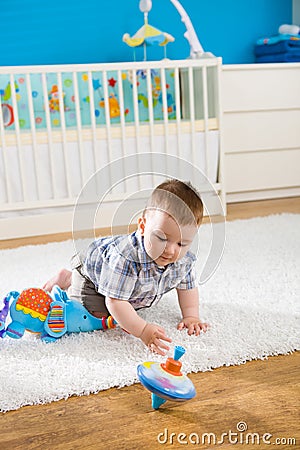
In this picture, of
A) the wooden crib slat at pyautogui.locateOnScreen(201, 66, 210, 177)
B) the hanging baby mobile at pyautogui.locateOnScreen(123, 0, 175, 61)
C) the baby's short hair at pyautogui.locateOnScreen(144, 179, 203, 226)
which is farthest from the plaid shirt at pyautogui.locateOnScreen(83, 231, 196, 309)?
the hanging baby mobile at pyautogui.locateOnScreen(123, 0, 175, 61)

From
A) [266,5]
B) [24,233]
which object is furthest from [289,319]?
[266,5]

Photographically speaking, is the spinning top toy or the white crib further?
the white crib

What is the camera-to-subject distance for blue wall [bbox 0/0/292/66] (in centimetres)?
291

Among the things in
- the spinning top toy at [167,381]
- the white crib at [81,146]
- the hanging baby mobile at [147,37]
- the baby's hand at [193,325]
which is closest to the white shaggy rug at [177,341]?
the baby's hand at [193,325]

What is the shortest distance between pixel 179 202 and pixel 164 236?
7cm

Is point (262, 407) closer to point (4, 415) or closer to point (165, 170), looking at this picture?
point (4, 415)

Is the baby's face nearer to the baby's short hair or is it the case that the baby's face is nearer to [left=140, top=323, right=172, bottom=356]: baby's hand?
the baby's short hair

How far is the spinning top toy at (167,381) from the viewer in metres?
0.84

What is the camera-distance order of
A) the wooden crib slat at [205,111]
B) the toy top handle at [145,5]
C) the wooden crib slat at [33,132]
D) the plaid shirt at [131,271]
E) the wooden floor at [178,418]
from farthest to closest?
the toy top handle at [145,5] → the wooden crib slat at [205,111] → the wooden crib slat at [33,132] → the plaid shirt at [131,271] → the wooden floor at [178,418]

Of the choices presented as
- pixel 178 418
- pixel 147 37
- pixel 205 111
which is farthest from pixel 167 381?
pixel 147 37

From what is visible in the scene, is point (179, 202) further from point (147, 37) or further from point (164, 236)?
point (147, 37)

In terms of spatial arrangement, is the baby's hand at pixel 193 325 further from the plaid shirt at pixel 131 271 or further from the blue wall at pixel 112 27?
the blue wall at pixel 112 27

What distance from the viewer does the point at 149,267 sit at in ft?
3.79

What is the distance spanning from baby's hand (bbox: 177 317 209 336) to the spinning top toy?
0.31 meters
